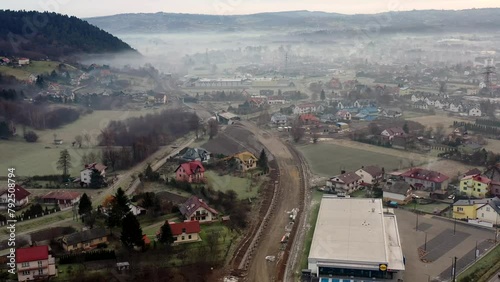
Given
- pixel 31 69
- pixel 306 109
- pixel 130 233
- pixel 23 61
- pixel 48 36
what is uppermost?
pixel 48 36

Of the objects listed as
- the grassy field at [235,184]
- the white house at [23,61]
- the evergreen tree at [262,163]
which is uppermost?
the white house at [23,61]

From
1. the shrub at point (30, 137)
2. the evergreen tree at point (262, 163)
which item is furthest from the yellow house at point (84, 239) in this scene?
the shrub at point (30, 137)

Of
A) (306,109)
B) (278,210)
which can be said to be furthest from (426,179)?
(306,109)

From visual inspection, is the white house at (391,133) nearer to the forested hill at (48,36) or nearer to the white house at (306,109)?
the white house at (306,109)

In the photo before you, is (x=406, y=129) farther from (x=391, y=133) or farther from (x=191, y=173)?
(x=191, y=173)

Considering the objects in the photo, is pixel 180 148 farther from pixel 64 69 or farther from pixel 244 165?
pixel 64 69
